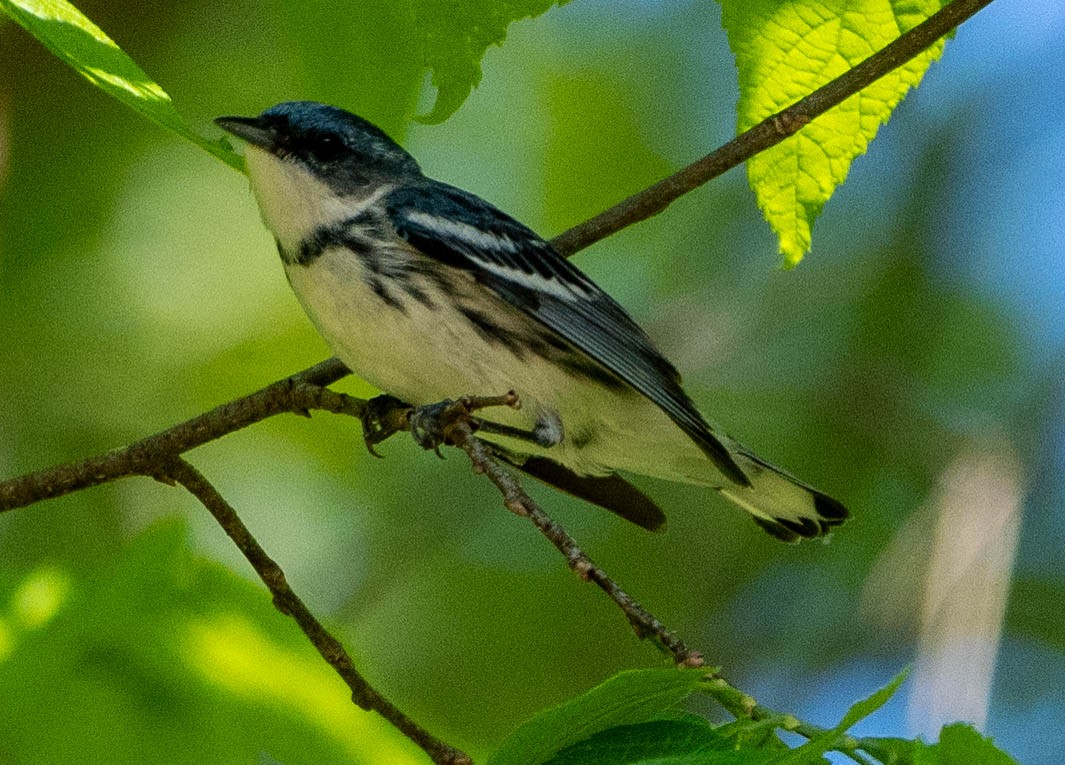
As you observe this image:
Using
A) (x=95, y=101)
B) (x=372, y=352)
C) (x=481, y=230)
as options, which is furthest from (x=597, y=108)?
(x=372, y=352)

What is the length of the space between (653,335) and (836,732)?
389cm

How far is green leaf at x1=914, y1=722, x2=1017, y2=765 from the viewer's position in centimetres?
140

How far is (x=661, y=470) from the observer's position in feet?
11.6

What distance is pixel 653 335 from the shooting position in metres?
5.25

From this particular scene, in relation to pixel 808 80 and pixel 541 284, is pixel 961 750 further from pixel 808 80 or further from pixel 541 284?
pixel 541 284

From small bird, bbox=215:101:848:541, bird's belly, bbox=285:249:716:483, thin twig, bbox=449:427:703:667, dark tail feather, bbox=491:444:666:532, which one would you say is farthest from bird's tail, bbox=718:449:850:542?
thin twig, bbox=449:427:703:667

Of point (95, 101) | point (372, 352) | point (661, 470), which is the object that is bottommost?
point (372, 352)

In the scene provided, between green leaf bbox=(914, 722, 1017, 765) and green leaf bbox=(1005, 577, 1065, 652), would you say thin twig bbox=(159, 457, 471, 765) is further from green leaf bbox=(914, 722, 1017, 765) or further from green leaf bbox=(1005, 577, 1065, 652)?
green leaf bbox=(1005, 577, 1065, 652)

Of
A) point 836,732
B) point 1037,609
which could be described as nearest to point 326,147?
point 836,732

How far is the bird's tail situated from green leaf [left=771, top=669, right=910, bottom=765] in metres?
2.03

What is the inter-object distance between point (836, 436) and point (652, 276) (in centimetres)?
100

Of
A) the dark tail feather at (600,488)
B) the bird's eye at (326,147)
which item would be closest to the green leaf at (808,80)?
the dark tail feather at (600,488)

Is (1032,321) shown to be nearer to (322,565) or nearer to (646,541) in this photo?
(646,541)

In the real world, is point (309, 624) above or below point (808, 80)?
below
